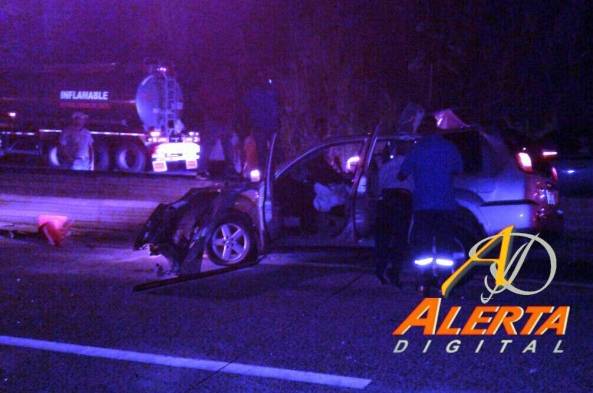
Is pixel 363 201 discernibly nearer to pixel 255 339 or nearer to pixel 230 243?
pixel 230 243

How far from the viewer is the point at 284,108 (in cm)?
1975

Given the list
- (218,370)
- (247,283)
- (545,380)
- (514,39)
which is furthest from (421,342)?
(514,39)

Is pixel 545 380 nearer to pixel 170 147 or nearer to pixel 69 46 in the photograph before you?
pixel 170 147

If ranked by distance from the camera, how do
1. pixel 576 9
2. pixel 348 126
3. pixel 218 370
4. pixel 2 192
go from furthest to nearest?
1. pixel 348 126
2. pixel 576 9
3. pixel 2 192
4. pixel 218 370

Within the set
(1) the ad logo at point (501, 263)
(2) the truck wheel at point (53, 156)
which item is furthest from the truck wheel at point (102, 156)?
(1) the ad logo at point (501, 263)

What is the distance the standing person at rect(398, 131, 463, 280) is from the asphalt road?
626mm

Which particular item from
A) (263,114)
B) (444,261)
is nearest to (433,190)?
(444,261)

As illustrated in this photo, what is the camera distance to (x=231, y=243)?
33.5 feet

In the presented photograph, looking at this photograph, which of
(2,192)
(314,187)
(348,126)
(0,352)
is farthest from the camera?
(348,126)

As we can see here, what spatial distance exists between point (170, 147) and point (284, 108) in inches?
121

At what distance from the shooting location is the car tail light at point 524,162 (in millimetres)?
9219

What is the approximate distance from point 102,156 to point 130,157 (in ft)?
2.66

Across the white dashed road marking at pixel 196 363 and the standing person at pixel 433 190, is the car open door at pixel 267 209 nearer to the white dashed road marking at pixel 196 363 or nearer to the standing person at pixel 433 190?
the standing person at pixel 433 190

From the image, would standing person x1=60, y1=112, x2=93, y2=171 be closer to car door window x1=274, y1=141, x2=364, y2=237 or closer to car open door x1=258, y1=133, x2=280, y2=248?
car door window x1=274, y1=141, x2=364, y2=237
